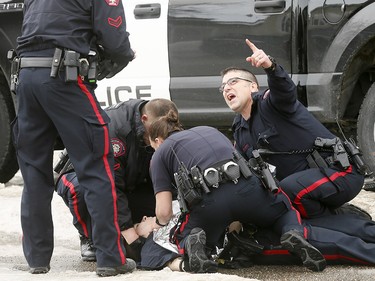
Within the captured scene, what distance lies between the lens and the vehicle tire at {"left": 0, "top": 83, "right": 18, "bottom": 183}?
305 inches

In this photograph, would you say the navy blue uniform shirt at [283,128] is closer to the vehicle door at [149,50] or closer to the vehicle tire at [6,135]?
the vehicle door at [149,50]

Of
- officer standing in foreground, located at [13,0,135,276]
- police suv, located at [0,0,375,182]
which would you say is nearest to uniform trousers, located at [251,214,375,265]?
officer standing in foreground, located at [13,0,135,276]

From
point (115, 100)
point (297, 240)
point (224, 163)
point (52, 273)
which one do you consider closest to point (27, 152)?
point (52, 273)

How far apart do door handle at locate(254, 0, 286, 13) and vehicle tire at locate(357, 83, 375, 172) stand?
0.81 metres

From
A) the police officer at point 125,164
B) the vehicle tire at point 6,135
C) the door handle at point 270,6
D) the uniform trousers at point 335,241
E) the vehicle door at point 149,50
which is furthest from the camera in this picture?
the vehicle tire at point 6,135

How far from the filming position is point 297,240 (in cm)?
498

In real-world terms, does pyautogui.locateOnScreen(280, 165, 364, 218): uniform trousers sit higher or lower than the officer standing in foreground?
lower

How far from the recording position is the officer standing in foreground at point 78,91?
16.5ft

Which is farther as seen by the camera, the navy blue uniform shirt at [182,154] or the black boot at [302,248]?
the navy blue uniform shirt at [182,154]

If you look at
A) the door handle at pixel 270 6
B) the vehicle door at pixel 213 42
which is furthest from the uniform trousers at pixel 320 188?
the door handle at pixel 270 6

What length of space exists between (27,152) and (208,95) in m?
2.12

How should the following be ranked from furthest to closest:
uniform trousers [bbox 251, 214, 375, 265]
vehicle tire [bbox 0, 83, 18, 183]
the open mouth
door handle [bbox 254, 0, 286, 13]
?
1. vehicle tire [bbox 0, 83, 18, 183]
2. door handle [bbox 254, 0, 286, 13]
3. the open mouth
4. uniform trousers [bbox 251, 214, 375, 265]

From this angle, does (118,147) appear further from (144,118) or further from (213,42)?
(213,42)

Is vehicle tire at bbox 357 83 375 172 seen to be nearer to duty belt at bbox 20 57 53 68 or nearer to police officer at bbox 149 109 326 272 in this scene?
police officer at bbox 149 109 326 272
